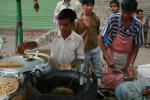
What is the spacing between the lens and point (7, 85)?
3107 mm

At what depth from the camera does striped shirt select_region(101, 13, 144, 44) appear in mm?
4371

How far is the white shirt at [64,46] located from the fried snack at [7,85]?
36.3 inches

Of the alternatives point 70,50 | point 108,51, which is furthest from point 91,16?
point 70,50

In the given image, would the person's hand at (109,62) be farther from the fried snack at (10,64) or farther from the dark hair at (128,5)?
the fried snack at (10,64)

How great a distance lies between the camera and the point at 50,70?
367 centimetres

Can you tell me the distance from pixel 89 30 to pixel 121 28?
4.66ft

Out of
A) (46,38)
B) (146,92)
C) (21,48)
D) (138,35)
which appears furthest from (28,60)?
(138,35)

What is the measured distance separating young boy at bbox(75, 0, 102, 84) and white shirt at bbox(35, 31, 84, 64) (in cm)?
141

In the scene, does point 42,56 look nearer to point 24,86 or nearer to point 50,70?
point 50,70

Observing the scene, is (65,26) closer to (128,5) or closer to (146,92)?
(128,5)

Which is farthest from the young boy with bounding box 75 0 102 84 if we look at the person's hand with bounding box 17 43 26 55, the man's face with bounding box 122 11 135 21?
the person's hand with bounding box 17 43 26 55

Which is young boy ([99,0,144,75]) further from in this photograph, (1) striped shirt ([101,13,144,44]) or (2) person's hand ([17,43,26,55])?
(2) person's hand ([17,43,26,55])

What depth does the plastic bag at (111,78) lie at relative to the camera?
4358 mm

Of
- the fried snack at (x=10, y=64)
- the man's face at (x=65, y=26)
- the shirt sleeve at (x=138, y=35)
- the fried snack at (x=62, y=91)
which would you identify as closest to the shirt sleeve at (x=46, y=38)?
the man's face at (x=65, y=26)
